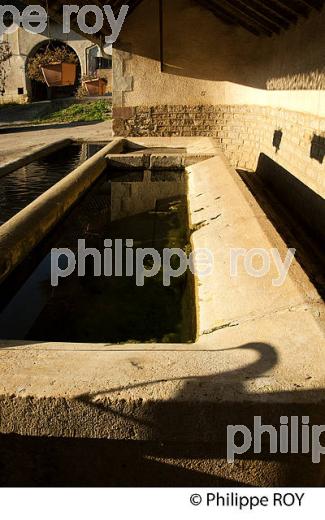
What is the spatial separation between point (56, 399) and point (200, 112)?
33.8ft

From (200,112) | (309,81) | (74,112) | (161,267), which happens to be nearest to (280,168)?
(309,81)

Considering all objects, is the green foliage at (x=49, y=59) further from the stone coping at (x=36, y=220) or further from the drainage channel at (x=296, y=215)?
the drainage channel at (x=296, y=215)

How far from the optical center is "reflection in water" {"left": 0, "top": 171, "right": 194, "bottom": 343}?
3000 millimetres

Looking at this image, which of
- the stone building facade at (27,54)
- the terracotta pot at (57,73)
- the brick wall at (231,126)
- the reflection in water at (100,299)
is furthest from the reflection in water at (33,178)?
the stone building facade at (27,54)

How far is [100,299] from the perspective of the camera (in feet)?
11.5

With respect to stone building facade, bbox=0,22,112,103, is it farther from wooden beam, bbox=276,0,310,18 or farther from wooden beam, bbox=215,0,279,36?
wooden beam, bbox=276,0,310,18

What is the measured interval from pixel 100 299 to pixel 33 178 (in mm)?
4046

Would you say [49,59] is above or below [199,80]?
above

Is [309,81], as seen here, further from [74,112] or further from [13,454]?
[74,112]

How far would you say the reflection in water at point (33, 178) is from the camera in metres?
5.40

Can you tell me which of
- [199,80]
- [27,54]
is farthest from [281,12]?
[27,54]

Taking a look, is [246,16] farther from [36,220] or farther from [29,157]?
[36,220]

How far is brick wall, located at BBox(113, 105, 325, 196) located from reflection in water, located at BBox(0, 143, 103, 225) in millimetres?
Answer: 1617

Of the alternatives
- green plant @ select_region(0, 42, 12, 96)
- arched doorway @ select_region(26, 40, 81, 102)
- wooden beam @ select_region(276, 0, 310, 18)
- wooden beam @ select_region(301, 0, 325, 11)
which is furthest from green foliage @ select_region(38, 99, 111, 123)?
wooden beam @ select_region(301, 0, 325, 11)
